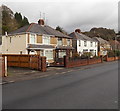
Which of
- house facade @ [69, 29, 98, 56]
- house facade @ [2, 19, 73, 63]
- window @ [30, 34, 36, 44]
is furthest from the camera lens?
house facade @ [69, 29, 98, 56]

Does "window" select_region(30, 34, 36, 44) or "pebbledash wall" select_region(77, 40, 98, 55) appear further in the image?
"pebbledash wall" select_region(77, 40, 98, 55)

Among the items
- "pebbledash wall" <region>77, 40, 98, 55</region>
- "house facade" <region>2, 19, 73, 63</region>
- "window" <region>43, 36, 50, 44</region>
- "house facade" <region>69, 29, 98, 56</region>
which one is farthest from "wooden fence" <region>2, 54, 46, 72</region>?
"pebbledash wall" <region>77, 40, 98, 55</region>

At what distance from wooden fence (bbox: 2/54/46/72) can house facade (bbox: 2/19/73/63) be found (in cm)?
599

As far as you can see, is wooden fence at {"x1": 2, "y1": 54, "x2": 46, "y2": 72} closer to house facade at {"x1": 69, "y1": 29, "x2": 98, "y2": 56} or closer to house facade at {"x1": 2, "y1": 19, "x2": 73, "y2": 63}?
house facade at {"x1": 2, "y1": 19, "x2": 73, "y2": 63}

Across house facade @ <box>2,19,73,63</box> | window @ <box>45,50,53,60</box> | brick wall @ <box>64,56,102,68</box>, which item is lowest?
brick wall @ <box>64,56,102,68</box>

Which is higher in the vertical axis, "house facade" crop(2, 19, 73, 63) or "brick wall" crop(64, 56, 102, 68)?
"house facade" crop(2, 19, 73, 63)

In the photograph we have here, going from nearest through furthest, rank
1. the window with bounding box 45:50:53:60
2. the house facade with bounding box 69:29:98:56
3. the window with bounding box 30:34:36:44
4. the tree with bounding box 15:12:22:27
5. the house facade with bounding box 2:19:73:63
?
the house facade with bounding box 2:19:73:63, the window with bounding box 30:34:36:44, the window with bounding box 45:50:53:60, the house facade with bounding box 69:29:98:56, the tree with bounding box 15:12:22:27

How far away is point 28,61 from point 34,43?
31.7 feet

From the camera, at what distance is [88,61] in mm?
28109

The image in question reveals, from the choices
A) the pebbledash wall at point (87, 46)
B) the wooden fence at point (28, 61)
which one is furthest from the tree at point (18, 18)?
the wooden fence at point (28, 61)

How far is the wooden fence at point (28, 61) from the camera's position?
1773 centimetres

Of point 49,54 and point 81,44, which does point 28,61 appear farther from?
point 81,44

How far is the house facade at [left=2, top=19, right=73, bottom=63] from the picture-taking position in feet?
88.9

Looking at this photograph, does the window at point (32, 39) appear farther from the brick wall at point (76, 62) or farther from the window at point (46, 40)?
the brick wall at point (76, 62)
